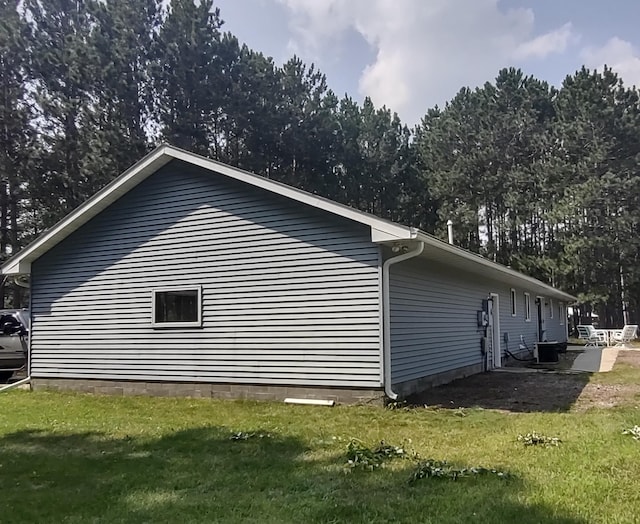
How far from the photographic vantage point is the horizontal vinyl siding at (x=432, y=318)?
341 inches

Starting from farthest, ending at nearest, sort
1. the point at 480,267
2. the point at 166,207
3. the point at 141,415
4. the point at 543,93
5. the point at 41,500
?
the point at 543,93 → the point at 480,267 → the point at 166,207 → the point at 141,415 → the point at 41,500

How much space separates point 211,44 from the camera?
24.4 metres

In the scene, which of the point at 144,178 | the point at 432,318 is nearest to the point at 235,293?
the point at 144,178

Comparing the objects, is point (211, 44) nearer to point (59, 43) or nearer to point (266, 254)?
point (59, 43)

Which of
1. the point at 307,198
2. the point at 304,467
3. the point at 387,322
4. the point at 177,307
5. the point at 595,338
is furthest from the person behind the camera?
the point at 595,338

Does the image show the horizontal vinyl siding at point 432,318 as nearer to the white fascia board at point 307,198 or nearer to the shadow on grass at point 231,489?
the white fascia board at point 307,198

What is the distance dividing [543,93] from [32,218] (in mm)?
26409

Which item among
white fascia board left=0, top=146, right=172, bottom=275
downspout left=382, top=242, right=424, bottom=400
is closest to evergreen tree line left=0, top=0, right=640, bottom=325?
white fascia board left=0, top=146, right=172, bottom=275

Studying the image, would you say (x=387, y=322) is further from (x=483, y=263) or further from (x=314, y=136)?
(x=314, y=136)

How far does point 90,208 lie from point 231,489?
7418mm

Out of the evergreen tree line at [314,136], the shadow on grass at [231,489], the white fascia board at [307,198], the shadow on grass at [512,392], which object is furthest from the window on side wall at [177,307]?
the evergreen tree line at [314,136]

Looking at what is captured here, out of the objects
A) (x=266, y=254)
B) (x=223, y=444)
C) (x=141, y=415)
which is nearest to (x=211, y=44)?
(x=266, y=254)

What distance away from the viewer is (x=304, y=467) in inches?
199

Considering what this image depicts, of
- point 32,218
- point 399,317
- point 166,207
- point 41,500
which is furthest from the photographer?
point 32,218
